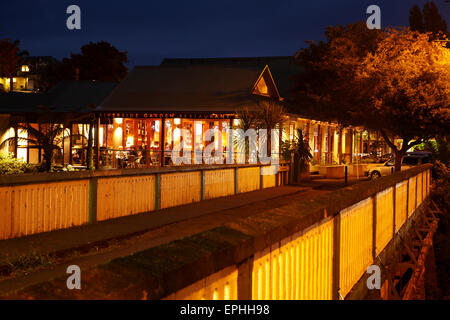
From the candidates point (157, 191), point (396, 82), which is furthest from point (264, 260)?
point (396, 82)

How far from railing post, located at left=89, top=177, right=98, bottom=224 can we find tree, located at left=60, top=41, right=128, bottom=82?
62648 millimetres

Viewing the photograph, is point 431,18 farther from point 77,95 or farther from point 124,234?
point 124,234

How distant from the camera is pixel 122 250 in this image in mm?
9383

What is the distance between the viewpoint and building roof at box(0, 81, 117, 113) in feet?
105

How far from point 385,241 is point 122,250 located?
178 inches

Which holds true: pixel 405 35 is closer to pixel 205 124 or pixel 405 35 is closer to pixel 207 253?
pixel 205 124

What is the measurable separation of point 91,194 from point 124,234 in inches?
56.0

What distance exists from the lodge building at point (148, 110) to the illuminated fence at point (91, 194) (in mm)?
10874

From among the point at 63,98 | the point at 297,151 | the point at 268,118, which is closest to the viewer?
the point at 268,118

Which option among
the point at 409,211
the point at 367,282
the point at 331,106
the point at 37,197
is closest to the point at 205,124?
the point at 331,106

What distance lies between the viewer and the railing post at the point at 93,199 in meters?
11.8

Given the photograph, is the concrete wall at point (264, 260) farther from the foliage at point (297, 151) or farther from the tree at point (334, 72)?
the tree at point (334, 72)

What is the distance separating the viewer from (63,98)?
3459cm

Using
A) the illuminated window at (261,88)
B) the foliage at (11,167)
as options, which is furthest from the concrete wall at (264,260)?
the illuminated window at (261,88)
